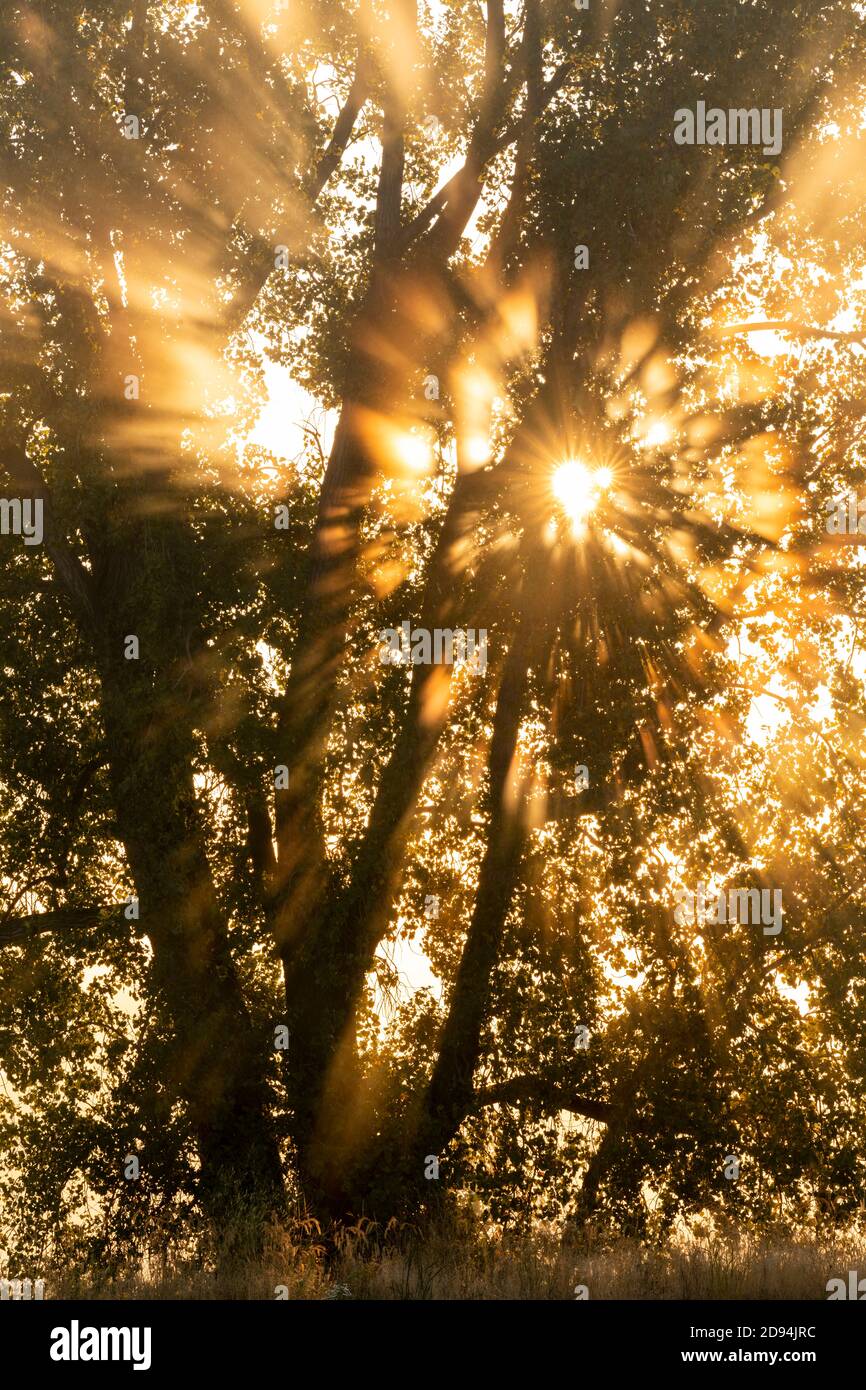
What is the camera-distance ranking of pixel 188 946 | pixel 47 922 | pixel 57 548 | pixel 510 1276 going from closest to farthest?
pixel 510 1276
pixel 188 946
pixel 57 548
pixel 47 922

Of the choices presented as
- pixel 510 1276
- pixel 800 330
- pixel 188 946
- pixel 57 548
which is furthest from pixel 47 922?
pixel 800 330

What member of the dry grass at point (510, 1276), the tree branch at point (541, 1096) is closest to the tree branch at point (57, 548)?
the tree branch at point (541, 1096)

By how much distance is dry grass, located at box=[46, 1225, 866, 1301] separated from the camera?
8977 millimetres

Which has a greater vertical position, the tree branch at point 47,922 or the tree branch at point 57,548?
the tree branch at point 57,548

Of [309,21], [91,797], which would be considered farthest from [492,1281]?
[309,21]

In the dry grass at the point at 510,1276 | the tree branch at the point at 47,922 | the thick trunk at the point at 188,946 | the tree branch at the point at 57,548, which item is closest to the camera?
the dry grass at the point at 510,1276

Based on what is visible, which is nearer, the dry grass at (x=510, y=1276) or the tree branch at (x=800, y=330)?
the dry grass at (x=510, y=1276)

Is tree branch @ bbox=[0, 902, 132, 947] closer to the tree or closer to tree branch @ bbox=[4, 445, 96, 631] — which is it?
the tree

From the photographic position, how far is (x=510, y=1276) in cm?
935

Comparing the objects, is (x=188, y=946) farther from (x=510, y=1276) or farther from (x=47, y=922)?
(x=510, y=1276)

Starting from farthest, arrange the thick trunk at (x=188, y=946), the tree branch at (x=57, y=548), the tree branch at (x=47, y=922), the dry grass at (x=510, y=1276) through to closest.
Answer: the tree branch at (x=47, y=922) < the tree branch at (x=57, y=548) < the thick trunk at (x=188, y=946) < the dry grass at (x=510, y=1276)

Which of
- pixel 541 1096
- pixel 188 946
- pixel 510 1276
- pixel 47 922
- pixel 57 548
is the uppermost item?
pixel 57 548

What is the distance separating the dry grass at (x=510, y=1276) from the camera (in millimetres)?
8977

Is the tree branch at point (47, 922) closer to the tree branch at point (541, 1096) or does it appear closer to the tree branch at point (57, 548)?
the tree branch at point (57, 548)
